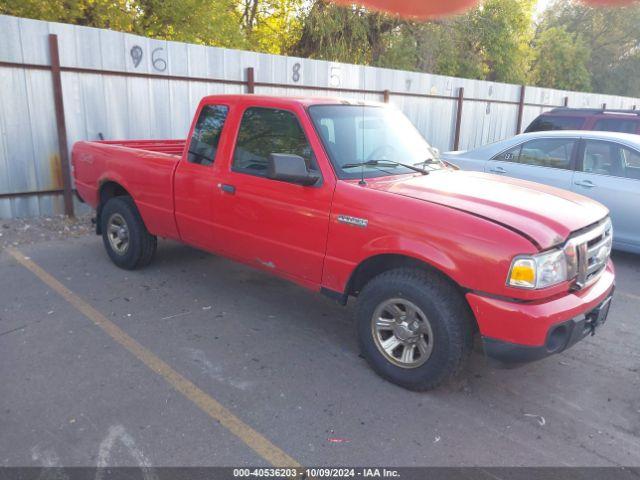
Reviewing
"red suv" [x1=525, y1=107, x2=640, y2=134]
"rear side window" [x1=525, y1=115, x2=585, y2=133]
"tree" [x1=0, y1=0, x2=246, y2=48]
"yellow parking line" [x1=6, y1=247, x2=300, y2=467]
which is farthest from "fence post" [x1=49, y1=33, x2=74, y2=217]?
"red suv" [x1=525, y1=107, x2=640, y2=134]

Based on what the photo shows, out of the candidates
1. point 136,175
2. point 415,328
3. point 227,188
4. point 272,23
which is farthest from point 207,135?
point 272,23

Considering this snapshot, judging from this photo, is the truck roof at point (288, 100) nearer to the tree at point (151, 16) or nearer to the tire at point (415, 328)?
the tire at point (415, 328)

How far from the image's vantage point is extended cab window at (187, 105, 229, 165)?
4.64 m

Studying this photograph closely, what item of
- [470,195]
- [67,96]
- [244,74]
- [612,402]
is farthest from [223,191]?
[244,74]

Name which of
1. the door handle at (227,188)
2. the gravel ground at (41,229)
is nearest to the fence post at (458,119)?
the gravel ground at (41,229)

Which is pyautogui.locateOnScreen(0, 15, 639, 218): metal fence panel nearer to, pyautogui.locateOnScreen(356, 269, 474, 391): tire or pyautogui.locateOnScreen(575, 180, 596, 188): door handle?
pyautogui.locateOnScreen(575, 180, 596, 188): door handle

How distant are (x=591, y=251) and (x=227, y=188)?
109 inches

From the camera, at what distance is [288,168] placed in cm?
364

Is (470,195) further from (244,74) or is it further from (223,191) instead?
(244,74)

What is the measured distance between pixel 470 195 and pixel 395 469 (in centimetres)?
184

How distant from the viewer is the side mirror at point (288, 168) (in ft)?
11.9

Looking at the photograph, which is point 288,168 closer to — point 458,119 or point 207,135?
point 207,135

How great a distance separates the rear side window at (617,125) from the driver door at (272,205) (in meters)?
6.87

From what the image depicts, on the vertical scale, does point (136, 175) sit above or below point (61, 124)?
below
